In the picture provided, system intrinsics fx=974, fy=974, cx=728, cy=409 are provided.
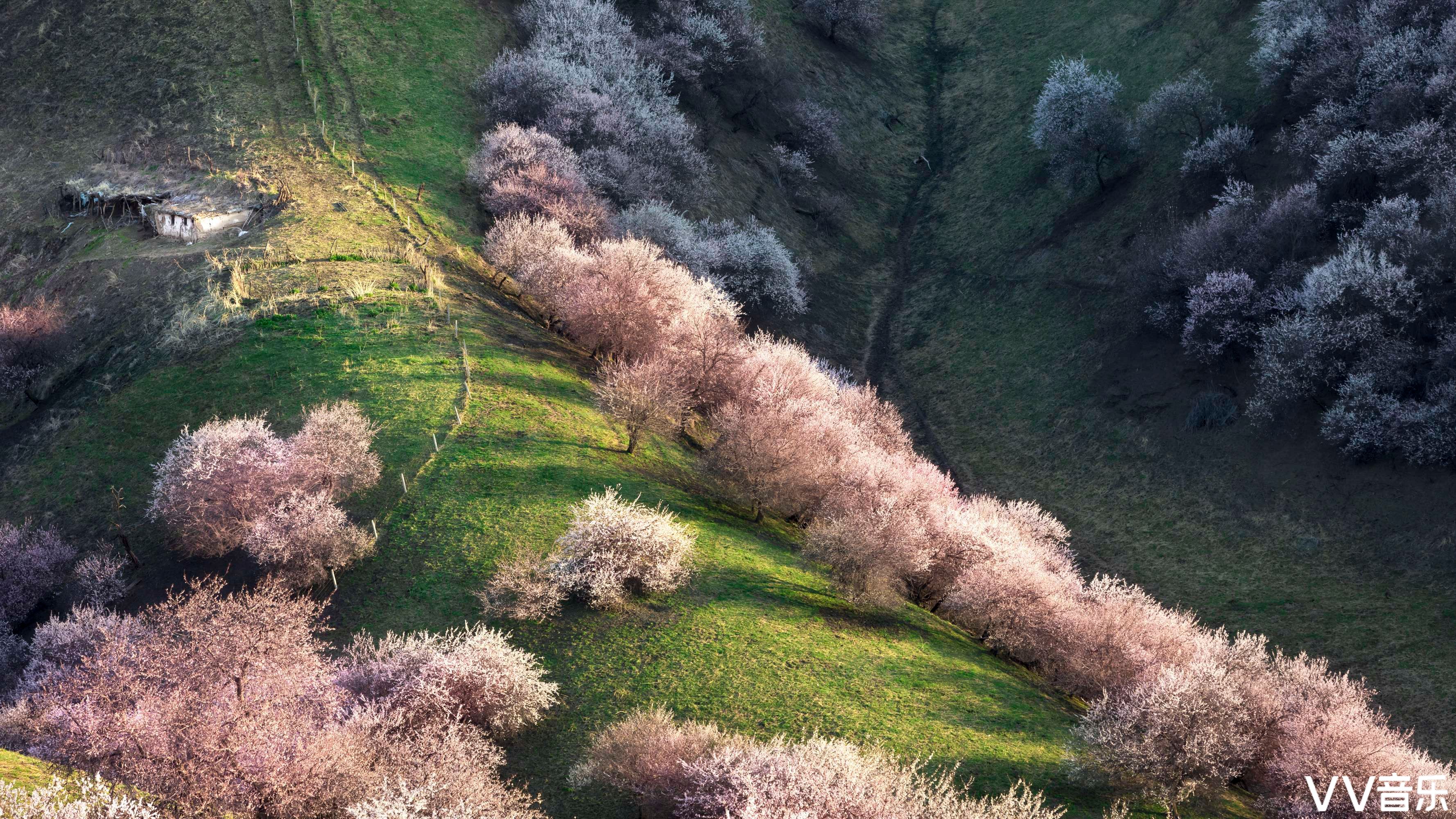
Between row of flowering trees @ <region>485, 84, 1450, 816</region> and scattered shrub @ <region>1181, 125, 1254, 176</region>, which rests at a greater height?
scattered shrub @ <region>1181, 125, 1254, 176</region>

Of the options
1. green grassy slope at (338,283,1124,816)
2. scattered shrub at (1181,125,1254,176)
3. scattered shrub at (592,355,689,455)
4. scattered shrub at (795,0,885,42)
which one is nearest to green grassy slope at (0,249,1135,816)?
green grassy slope at (338,283,1124,816)

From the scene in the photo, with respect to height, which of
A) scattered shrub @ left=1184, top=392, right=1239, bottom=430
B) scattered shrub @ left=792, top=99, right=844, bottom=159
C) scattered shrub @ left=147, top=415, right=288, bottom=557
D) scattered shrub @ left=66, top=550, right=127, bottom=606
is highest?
scattered shrub @ left=792, top=99, right=844, bottom=159

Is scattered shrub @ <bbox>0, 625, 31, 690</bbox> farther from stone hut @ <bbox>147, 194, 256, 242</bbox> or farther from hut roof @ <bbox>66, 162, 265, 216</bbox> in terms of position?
hut roof @ <bbox>66, 162, 265, 216</bbox>

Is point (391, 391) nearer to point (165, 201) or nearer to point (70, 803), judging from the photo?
point (70, 803)

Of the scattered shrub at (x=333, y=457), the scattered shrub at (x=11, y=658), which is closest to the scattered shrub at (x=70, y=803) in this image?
the scattered shrub at (x=11, y=658)

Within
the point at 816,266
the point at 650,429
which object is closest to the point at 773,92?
the point at 816,266
